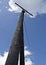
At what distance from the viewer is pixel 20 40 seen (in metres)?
32.1

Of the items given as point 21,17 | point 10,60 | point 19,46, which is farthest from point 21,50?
point 21,17

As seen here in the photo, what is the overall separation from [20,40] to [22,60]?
3288 mm

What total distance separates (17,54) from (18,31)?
177 inches

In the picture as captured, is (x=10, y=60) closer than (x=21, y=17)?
Yes

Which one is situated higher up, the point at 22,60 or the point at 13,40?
the point at 13,40

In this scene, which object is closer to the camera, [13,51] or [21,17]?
[13,51]

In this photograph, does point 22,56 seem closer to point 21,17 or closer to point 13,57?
point 13,57

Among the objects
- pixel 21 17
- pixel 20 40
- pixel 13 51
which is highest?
pixel 21 17

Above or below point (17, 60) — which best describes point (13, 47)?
above

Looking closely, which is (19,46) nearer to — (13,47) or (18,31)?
(13,47)

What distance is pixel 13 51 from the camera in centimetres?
3108

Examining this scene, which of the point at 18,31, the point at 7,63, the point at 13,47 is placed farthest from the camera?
the point at 18,31

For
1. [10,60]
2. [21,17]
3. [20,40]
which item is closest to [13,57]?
[10,60]

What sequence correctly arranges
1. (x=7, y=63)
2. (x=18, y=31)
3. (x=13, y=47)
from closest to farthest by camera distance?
(x=7, y=63), (x=13, y=47), (x=18, y=31)
